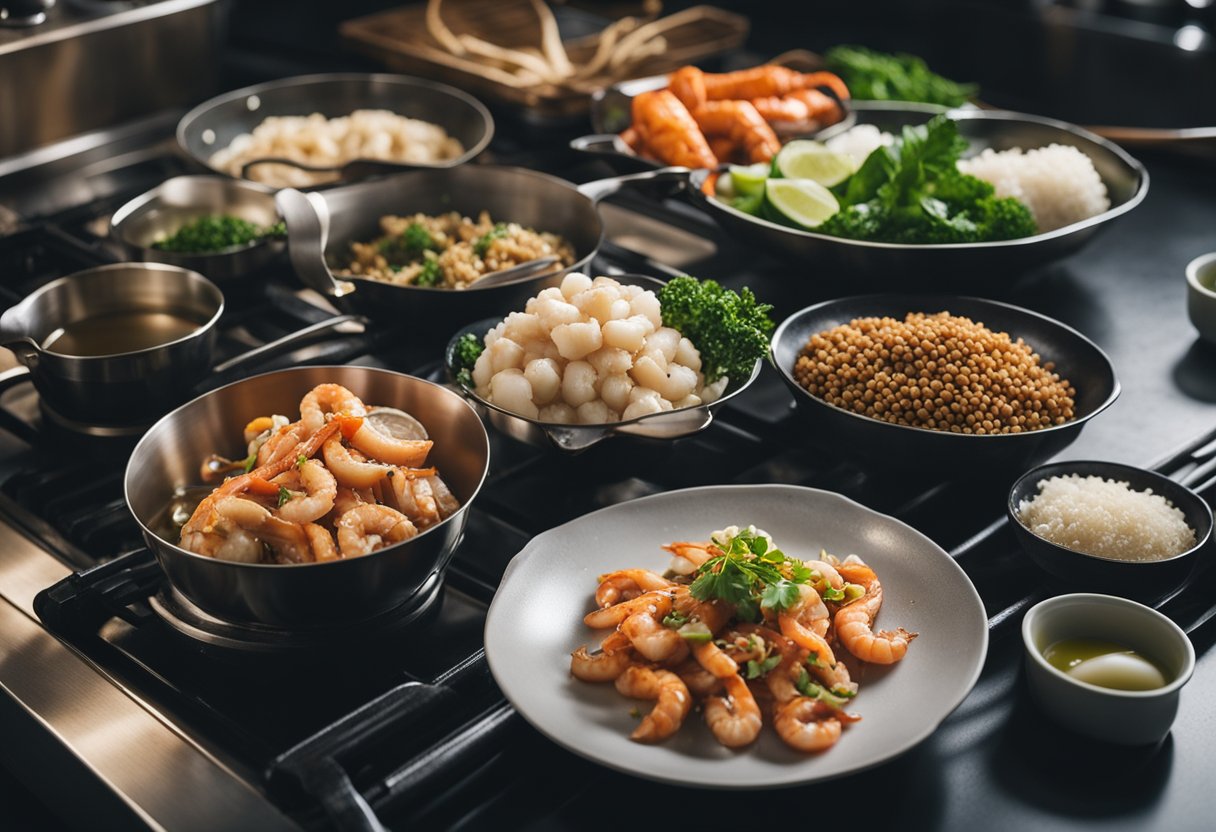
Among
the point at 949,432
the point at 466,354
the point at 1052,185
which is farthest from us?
the point at 1052,185

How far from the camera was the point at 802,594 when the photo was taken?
3.44 ft

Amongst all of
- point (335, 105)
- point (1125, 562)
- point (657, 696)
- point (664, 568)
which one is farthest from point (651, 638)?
point (335, 105)

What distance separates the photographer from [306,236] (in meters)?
1.62

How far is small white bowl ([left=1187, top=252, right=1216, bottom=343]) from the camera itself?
5.45 ft

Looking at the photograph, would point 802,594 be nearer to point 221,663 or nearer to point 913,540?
point 913,540

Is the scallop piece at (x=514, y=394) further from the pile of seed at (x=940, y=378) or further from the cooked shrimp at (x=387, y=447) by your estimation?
the pile of seed at (x=940, y=378)

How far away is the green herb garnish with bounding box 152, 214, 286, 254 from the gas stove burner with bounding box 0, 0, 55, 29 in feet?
1.86

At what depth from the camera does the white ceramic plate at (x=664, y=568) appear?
3.09ft

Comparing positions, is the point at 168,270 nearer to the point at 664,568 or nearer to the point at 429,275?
the point at 429,275

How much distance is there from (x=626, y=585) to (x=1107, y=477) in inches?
22.4

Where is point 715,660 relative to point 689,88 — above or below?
below

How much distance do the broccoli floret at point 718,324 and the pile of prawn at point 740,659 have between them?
318mm

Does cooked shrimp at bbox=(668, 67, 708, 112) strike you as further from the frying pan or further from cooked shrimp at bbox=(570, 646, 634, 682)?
cooked shrimp at bbox=(570, 646, 634, 682)

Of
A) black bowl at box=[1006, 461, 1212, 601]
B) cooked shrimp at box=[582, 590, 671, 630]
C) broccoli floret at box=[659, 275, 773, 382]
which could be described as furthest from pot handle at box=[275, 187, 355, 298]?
black bowl at box=[1006, 461, 1212, 601]
